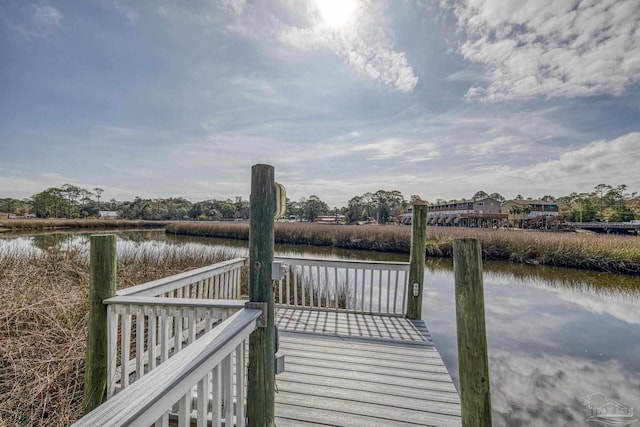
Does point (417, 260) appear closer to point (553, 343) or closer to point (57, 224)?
point (553, 343)

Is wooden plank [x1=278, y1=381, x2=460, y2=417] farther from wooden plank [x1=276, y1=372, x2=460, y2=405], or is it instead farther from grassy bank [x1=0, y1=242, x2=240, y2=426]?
grassy bank [x1=0, y1=242, x2=240, y2=426]

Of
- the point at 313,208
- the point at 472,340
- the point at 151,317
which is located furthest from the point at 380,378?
the point at 313,208

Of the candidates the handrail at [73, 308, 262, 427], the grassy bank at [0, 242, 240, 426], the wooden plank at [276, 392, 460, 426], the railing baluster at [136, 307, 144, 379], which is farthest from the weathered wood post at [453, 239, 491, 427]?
the grassy bank at [0, 242, 240, 426]

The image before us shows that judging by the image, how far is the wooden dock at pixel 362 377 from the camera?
2.18m

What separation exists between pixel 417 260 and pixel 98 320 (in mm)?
3685

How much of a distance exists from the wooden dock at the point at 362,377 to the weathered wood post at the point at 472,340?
0.88m

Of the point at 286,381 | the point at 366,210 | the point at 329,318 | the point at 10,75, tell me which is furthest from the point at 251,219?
the point at 366,210

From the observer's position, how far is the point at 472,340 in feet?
4.75

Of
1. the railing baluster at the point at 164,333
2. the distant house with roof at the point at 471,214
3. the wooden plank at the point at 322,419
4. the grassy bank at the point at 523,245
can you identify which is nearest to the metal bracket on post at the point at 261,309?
the railing baluster at the point at 164,333

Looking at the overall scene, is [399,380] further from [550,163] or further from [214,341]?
[550,163]

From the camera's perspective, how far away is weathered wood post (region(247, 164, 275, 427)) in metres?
1.58

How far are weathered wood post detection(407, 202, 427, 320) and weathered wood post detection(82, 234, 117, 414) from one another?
11.7 feet

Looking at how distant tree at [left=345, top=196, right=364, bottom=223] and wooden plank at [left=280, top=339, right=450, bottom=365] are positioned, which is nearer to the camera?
wooden plank at [left=280, top=339, right=450, bottom=365]

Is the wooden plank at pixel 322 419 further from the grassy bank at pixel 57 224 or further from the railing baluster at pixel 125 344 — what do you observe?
the grassy bank at pixel 57 224
